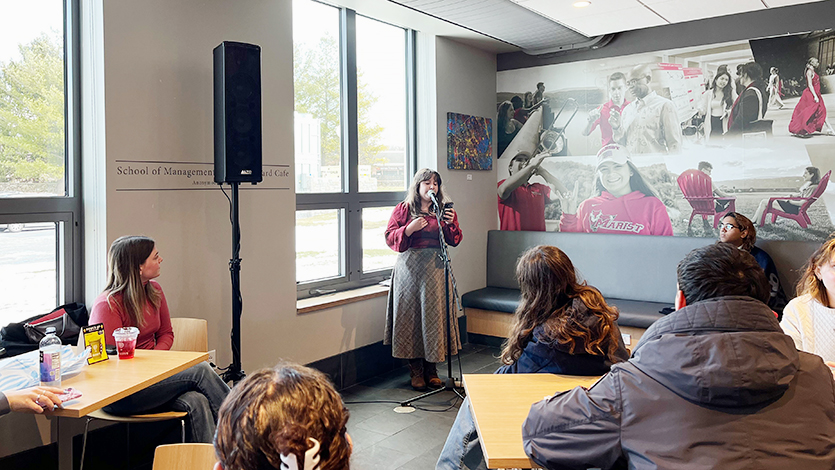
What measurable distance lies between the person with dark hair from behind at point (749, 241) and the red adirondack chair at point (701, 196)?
0.46m

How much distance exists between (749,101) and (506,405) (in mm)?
4073

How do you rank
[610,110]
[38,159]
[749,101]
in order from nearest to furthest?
[38,159] → [749,101] → [610,110]

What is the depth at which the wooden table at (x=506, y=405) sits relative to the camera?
173 cm

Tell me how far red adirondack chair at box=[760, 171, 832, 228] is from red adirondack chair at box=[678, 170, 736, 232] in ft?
0.87

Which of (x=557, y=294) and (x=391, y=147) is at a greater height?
(x=391, y=147)

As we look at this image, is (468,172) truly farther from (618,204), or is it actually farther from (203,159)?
(203,159)

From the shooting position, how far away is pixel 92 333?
2582 mm

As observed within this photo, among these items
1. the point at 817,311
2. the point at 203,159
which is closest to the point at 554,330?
the point at 817,311

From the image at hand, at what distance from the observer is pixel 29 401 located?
2.04m

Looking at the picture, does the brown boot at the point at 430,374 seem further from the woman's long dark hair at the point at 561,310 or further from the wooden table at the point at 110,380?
the woman's long dark hair at the point at 561,310

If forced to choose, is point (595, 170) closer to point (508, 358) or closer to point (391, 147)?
point (391, 147)

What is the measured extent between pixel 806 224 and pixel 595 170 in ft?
5.66

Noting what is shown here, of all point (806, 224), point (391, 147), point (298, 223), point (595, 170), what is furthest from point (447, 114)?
point (806, 224)

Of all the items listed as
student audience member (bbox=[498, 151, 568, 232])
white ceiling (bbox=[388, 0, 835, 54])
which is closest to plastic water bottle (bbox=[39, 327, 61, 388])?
white ceiling (bbox=[388, 0, 835, 54])
